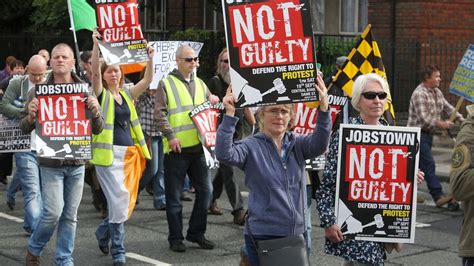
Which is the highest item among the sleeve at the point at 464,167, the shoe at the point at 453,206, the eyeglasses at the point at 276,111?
the eyeglasses at the point at 276,111

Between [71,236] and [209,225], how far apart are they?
2852 millimetres

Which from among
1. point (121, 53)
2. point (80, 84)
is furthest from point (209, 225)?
point (80, 84)

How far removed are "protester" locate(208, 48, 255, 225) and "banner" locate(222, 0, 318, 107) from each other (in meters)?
4.24

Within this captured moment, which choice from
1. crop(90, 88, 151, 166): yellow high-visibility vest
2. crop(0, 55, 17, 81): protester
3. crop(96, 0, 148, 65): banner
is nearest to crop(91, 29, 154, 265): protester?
crop(90, 88, 151, 166): yellow high-visibility vest

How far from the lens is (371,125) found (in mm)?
5324

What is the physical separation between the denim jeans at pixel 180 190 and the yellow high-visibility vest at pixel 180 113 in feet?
0.48

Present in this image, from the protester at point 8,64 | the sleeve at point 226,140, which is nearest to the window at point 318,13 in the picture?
the protester at point 8,64

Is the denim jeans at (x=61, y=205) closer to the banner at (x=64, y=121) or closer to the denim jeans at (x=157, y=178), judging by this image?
the banner at (x=64, y=121)

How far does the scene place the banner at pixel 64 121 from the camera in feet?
23.4

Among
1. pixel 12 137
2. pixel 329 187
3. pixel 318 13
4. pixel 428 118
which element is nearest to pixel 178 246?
pixel 12 137

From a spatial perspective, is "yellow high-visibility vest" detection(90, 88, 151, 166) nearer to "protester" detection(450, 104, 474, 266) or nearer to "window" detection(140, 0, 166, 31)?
"protester" detection(450, 104, 474, 266)

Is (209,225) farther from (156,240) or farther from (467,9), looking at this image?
(467,9)

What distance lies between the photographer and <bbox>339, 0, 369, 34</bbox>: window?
2005cm

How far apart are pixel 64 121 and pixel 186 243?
2.29 m
